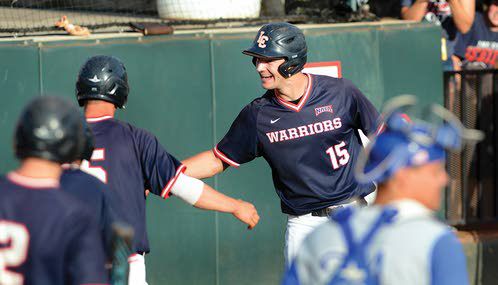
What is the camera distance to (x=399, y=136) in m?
3.47

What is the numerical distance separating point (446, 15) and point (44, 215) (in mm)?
6487

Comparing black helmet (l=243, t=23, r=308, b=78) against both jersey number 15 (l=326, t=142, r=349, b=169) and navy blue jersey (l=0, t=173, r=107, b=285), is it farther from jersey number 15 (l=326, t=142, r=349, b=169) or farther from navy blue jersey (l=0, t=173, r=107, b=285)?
navy blue jersey (l=0, t=173, r=107, b=285)

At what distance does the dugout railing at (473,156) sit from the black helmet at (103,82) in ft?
12.8

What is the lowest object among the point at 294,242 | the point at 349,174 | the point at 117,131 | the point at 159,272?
the point at 159,272

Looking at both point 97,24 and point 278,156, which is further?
point 97,24

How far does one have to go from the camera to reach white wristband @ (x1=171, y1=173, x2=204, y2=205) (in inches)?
225

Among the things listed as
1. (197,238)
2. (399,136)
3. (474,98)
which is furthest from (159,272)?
(399,136)

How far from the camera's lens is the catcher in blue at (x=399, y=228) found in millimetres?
3305

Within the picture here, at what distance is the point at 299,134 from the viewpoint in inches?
252

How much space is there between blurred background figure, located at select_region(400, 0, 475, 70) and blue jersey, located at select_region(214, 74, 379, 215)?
2.61 metres

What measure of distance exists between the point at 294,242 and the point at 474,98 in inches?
122

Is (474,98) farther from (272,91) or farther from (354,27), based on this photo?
(272,91)

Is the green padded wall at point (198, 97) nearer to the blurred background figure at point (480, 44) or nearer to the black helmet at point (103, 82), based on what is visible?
the blurred background figure at point (480, 44)

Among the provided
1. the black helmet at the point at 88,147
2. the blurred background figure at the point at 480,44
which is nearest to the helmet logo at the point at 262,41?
the black helmet at the point at 88,147
